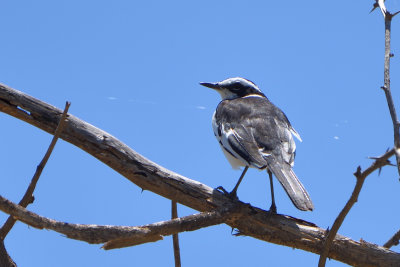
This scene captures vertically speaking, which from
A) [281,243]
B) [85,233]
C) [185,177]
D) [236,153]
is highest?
[236,153]

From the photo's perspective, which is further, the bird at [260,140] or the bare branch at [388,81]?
the bird at [260,140]

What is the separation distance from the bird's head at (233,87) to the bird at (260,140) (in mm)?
526

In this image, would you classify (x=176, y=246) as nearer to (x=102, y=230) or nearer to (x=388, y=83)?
(x=102, y=230)

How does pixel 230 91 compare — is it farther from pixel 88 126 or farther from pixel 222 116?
pixel 88 126

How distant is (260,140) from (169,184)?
4.15ft

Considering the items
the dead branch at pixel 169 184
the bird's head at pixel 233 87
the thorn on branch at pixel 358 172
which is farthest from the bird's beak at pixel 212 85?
the thorn on branch at pixel 358 172

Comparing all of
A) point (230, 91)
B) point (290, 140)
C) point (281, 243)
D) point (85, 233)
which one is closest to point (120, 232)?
point (85, 233)

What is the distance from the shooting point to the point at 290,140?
5.83 meters

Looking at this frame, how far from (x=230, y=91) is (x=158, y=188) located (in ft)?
9.83

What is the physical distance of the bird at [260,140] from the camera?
16.6 ft

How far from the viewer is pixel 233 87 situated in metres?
7.51

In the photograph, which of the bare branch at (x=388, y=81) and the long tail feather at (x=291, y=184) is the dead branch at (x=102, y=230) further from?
the bare branch at (x=388, y=81)

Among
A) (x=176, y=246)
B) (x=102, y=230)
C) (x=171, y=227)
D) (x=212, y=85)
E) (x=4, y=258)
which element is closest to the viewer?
(x=102, y=230)

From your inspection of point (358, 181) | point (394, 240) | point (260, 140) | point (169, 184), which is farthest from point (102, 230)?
point (260, 140)
